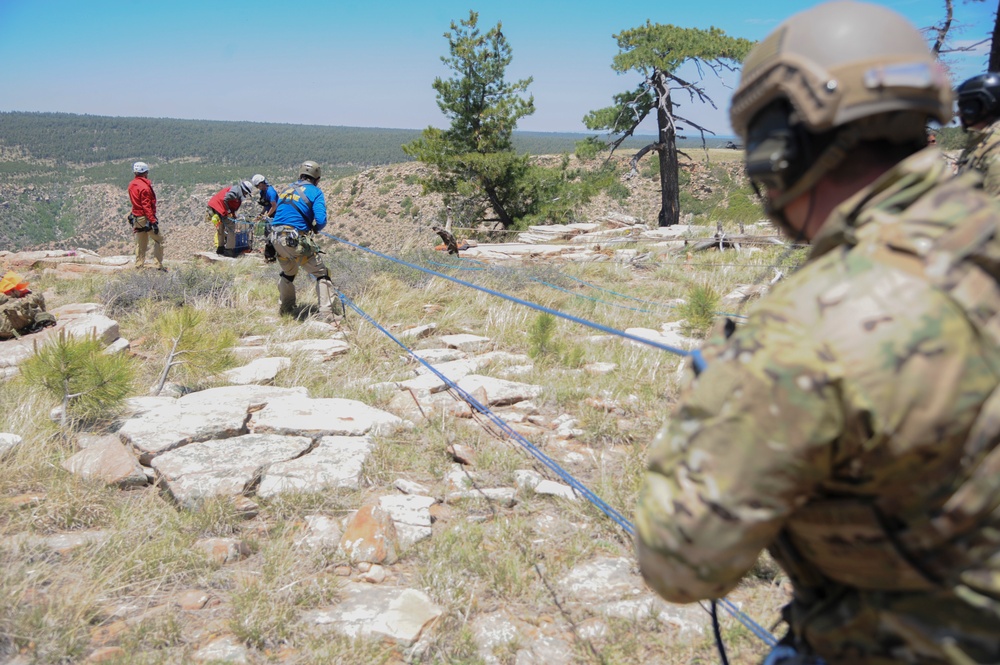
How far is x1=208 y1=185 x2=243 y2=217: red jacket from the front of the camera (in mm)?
9766

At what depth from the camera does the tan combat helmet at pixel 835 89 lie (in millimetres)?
1032

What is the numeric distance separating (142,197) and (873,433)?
39.4 ft

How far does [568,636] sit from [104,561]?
1.91 metres

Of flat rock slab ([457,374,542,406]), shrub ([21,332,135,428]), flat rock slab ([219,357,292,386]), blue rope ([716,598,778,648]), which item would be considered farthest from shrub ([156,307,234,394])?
blue rope ([716,598,778,648])

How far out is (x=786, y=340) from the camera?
96cm

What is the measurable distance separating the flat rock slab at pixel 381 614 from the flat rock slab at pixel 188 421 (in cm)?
175

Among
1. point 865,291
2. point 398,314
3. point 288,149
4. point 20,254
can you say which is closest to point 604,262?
point 398,314

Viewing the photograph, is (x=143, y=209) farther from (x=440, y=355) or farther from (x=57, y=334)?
(x=440, y=355)

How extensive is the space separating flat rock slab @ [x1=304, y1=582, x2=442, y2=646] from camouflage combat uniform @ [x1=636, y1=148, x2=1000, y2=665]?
1754 mm

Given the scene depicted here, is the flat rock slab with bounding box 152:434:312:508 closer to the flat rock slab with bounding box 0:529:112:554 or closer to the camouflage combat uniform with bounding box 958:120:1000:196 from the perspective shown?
the flat rock slab with bounding box 0:529:112:554

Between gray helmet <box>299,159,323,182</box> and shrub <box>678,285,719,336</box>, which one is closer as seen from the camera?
shrub <box>678,285,719,336</box>

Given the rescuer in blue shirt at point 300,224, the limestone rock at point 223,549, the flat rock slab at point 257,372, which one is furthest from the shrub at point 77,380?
the rescuer in blue shirt at point 300,224

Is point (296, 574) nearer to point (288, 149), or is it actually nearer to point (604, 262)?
point (604, 262)

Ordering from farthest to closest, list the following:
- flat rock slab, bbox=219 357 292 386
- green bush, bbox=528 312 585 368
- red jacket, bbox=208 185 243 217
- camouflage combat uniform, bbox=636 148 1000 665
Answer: red jacket, bbox=208 185 243 217 → green bush, bbox=528 312 585 368 → flat rock slab, bbox=219 357 292 386 → camouflage combat uniform, bbox=636 148 1000 665
